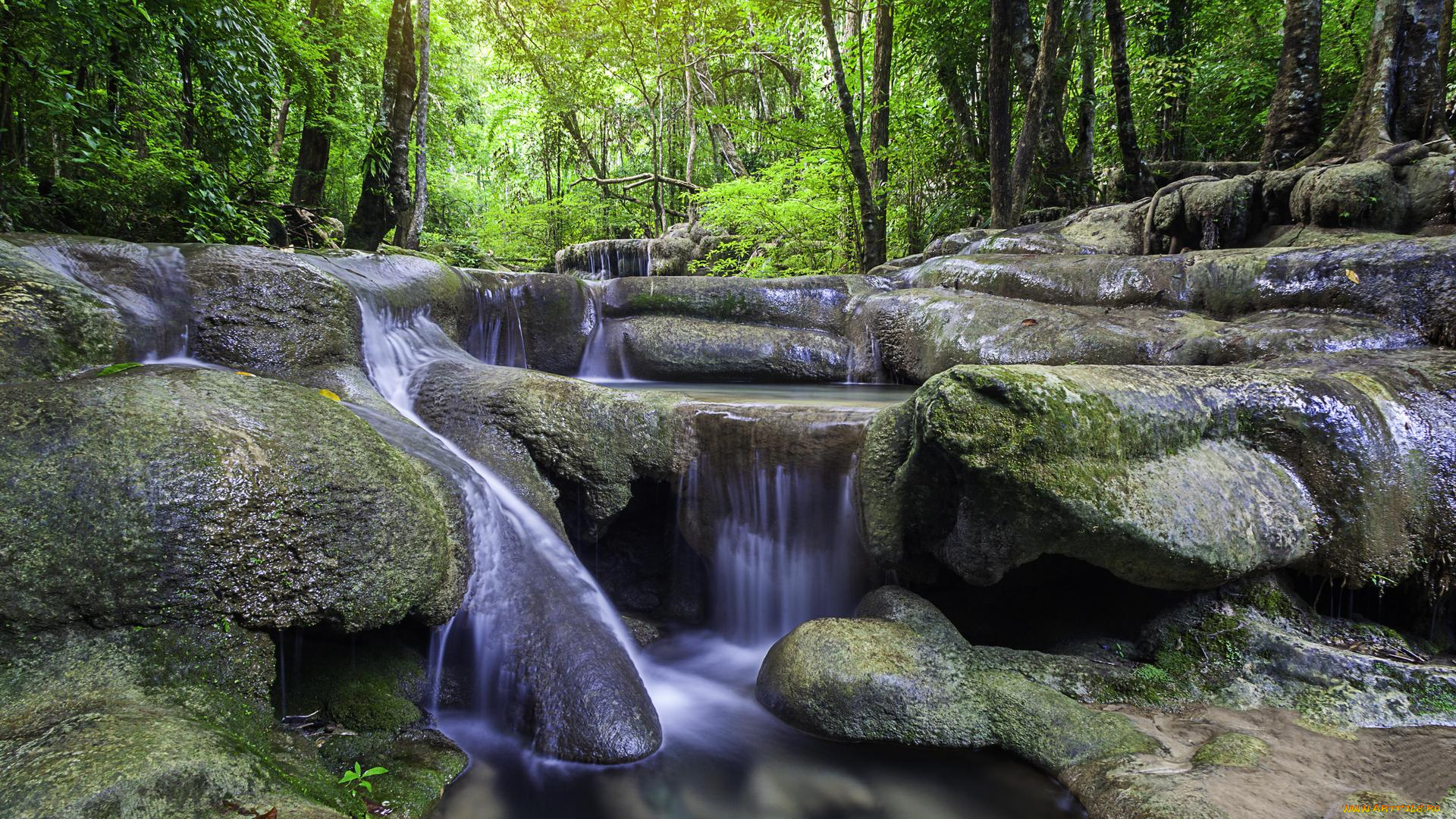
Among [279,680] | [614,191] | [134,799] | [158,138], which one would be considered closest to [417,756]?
[279,680]

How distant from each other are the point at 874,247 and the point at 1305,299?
6468 mm

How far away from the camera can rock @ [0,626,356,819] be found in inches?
75.0

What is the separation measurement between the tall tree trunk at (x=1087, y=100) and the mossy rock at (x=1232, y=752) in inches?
384

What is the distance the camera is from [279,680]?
9.98 feet

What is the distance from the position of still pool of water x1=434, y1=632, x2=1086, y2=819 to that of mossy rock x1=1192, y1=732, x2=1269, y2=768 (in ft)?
1.88

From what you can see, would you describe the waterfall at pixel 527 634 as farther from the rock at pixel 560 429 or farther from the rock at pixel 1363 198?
the rock at pixel 1363 198

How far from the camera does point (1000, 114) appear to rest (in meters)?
10.3

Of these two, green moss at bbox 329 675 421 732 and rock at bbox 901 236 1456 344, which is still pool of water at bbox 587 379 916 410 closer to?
rock at bbox 901 236 1456 344

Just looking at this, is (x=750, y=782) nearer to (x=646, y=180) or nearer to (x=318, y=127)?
(x=318, y=127)

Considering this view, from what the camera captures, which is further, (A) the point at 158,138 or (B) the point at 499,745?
(A) the point at 158,138

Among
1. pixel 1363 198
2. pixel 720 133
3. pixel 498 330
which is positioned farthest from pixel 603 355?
pixel 720 133

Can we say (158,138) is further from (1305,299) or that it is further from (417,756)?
(1305,299)

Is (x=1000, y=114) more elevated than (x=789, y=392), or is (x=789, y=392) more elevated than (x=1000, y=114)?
(x=1000, y=114)

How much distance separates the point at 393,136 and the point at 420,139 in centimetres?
88
